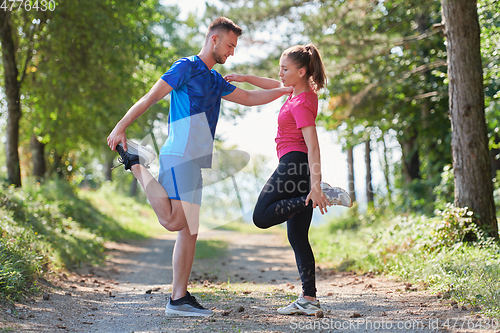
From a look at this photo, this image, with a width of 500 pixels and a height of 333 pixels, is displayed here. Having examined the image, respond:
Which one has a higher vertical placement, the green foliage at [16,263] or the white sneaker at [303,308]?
the green foliage at [16,263]

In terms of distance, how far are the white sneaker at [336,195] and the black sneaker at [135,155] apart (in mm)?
1446

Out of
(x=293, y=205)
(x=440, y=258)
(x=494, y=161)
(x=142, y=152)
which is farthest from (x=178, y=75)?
(x=494, y=161)

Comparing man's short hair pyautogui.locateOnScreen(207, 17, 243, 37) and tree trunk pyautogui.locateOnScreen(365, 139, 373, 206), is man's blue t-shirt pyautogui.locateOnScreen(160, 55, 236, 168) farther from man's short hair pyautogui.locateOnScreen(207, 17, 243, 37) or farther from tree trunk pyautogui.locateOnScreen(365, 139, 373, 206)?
tree trunk pyautogui.locateOnScreen(365, 139, 373, 206)

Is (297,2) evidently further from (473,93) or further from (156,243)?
(156,243)

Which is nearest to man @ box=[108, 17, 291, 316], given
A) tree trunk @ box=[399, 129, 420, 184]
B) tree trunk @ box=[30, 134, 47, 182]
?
tree trunk @ box=[399, 129, 420, 184]

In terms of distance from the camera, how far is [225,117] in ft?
48.9

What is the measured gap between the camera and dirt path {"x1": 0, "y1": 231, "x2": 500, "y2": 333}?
9.85ft

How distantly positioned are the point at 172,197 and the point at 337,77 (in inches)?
332

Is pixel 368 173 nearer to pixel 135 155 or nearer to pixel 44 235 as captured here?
pixel 44 235

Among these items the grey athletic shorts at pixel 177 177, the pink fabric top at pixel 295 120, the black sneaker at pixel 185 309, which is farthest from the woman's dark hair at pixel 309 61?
the black sneaker at pixel 185 309

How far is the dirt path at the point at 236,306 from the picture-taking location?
118 inches

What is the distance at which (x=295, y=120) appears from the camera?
321 centimetres

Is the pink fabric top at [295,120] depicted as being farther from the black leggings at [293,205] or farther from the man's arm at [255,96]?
the man's arm at [255,96]

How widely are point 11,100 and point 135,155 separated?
717cm
